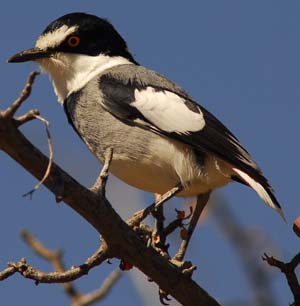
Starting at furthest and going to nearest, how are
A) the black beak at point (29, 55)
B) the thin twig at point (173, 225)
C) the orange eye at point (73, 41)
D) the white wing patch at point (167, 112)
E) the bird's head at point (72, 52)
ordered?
the orange eye at point (73, 41)
the bird's head at point (72, 52)
the black beak at point (29, 55)
the white wing patch at point (167, 112)
the thin twig at point (173, 225)

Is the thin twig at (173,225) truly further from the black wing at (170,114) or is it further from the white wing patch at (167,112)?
the white wing patch at (167,112)

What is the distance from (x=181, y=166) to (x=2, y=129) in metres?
2.42

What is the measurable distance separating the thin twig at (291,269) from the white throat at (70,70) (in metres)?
2.56

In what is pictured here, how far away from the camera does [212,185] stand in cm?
558

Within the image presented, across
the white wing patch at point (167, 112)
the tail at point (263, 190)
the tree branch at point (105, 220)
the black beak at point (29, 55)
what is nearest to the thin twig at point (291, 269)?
the tree branch at point (105, 220)

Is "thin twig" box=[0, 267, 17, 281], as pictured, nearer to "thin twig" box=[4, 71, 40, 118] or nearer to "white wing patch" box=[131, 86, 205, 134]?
"thin twig" box=[4, 71, 40, 118]

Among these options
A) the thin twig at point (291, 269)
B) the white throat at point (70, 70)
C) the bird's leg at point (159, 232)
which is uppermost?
the white throat at point (70, 70)

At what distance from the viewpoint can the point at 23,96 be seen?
2992 millimetres

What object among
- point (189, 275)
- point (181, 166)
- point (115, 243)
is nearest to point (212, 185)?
point (181, 166)

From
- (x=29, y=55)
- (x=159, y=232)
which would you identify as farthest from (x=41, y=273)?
(x=29, y=55)

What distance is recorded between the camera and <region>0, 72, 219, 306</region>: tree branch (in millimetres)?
3219

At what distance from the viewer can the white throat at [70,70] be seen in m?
6.12

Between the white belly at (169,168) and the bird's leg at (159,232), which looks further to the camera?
the white belly at (169,168)

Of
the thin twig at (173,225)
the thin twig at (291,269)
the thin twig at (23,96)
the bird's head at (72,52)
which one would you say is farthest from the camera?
the bird's head at (72,52)
